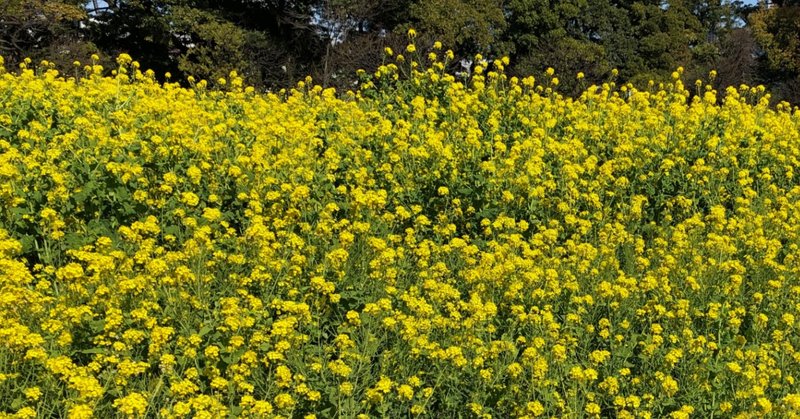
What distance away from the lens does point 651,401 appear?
3.18m

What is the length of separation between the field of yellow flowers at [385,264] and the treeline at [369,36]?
1354 cm

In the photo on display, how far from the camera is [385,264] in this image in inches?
153

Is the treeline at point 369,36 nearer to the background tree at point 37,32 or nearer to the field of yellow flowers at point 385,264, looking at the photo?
the background tree at point 37,32

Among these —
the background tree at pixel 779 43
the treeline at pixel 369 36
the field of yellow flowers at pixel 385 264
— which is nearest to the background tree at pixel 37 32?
the treeline at pixel 369 36

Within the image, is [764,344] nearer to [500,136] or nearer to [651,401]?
[651,401]

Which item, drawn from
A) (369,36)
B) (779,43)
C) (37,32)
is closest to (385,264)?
(37,32)

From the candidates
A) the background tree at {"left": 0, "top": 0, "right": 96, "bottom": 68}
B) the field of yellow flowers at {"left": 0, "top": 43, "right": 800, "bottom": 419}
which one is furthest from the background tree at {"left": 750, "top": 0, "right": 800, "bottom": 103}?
the field of yellow flowers at {"left": 0, "top": 43, "right": 800, "bottom": 419}

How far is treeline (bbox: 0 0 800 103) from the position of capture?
20984 mm

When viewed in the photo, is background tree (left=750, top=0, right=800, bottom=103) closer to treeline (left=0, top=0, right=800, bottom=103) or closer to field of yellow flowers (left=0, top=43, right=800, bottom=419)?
treeline (left=0, top=0, right=800, bottom=103)

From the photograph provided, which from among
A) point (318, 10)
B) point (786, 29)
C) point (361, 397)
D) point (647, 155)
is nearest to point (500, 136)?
point (647, 155)

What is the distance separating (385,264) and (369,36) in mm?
19308

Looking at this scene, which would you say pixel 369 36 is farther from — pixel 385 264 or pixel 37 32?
pixel 385 264

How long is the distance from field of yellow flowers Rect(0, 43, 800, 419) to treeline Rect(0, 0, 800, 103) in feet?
44.4

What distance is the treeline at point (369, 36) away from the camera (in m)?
21.0
